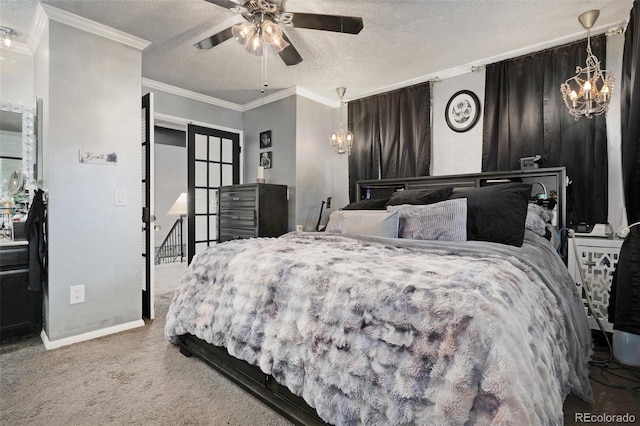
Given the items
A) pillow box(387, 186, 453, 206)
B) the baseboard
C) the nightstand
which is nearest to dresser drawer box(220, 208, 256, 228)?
the baseboard

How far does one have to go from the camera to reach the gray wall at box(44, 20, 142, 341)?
2.38m

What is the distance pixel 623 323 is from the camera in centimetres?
150

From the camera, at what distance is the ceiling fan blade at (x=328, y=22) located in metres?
1.93

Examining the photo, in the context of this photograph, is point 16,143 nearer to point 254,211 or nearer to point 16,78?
point 16,78

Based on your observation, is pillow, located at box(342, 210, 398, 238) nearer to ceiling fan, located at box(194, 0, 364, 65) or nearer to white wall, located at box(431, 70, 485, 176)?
ceiling fan, located at box(194, 0, 364, 65)

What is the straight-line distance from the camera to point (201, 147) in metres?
4.39

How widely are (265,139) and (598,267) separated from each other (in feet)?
12.6

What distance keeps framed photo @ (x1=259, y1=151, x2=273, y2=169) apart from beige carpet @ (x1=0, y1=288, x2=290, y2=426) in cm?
265

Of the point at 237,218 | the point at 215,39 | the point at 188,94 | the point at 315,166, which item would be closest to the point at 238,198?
the point at 237,218

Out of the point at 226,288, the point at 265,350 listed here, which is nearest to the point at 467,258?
the point at 265,350

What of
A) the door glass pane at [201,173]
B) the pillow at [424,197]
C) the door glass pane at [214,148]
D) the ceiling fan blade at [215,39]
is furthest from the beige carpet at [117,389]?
the door glass pane at [214,148]

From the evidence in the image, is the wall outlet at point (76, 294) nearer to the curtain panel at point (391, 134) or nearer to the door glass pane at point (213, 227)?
the door glass pane at point (213, 227)

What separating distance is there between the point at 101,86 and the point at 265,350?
2560mm

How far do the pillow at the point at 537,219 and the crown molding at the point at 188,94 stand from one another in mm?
4014
